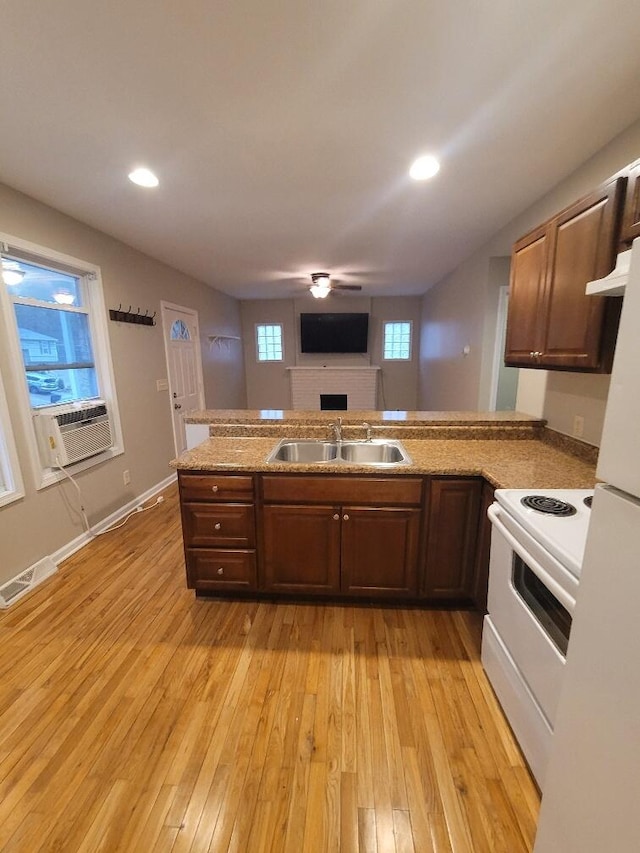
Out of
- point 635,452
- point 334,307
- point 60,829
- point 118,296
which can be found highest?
point 334,307

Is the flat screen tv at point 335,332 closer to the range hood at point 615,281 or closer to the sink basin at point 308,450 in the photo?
the sink basin at point 308,450

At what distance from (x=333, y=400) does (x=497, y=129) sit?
5.42m

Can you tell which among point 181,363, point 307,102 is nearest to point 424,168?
point 307,102

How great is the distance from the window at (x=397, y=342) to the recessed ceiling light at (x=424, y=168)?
15.4ft

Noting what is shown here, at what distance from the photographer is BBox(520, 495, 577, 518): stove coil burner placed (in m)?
1.30

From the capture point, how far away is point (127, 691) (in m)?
1.57

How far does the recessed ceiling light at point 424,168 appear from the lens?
6.44ft

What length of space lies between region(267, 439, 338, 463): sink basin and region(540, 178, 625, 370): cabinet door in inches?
52.0

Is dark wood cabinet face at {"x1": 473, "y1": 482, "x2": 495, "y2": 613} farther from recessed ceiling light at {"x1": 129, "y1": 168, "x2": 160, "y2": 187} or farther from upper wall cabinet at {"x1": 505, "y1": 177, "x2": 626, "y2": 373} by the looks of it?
recessed ceiling light at {"x1": 129, "y1": 168, "x2": 160, "y2": 187}

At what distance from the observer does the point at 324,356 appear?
23.0ft

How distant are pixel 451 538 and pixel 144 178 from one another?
2.77m

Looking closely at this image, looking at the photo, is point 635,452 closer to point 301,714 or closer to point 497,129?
point 301,714

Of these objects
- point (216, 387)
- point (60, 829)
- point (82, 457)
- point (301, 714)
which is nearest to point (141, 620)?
point (60, 829)

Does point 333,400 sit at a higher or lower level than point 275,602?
higher
